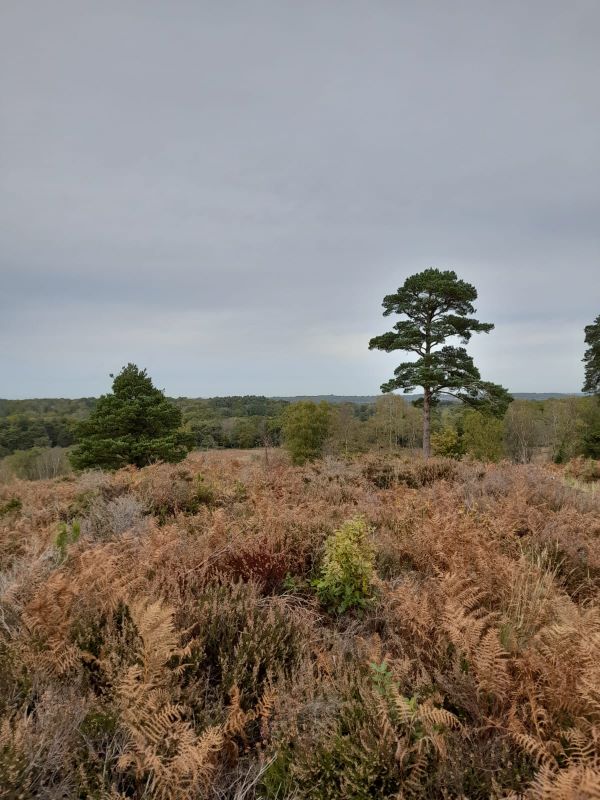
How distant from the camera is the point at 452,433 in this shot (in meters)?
37.4

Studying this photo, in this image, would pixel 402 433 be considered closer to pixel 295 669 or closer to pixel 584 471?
pixel 584 471

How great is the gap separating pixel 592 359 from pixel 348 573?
34478 millimetres

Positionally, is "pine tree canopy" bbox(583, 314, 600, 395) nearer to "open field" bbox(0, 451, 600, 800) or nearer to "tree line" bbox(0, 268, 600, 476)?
"tree line" bbox(0, 268, 600, 476)

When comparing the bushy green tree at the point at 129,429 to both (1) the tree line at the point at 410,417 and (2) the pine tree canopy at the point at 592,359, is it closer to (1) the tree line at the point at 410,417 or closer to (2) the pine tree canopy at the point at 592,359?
(1) the tree line at the point at 410,417

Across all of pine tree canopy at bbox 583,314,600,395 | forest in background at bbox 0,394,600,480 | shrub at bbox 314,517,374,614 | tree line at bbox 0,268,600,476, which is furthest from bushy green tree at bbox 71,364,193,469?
pine tree canopy at bbox 583,314,600,395

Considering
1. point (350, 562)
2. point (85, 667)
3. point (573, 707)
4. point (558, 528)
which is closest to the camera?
point (573, 707)

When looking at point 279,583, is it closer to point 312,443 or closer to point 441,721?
point 441,721

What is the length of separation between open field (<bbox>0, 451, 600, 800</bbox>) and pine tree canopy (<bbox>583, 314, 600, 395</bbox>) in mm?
31834

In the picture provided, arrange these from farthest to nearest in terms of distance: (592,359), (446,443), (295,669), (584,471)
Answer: (446,443) → (592,359) → (584,471) → (295,669)

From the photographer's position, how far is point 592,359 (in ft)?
99.2

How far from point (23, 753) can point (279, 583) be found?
226 cm

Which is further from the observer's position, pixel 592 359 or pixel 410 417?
pixel 410 417

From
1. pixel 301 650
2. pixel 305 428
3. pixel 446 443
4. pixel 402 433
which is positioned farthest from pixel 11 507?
pixel 402 433

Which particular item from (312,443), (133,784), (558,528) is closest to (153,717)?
(133,784)
